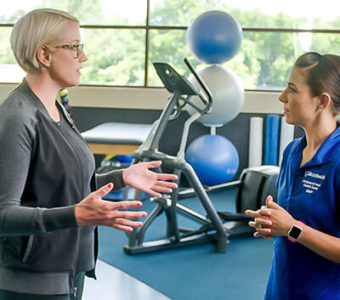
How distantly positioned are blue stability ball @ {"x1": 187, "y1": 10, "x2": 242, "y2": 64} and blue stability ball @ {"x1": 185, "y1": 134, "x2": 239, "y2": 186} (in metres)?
0.92

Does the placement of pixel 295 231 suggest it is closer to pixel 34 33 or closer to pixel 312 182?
pixel 312 182

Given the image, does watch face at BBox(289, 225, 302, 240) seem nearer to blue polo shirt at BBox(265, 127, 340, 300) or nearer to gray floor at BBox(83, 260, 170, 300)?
blue polo shirt at BBox(265, 127, 340, 300)

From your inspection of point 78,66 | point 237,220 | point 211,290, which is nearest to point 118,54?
point 237,220

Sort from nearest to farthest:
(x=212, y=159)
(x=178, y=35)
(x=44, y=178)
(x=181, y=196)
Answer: (x=44, y=178) < (x=181, y=196) < (x=212, y=159) < (x=178, y=35)

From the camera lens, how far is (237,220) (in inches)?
170

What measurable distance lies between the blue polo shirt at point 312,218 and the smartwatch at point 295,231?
0.09m

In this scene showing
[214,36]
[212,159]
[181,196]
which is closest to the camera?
[181,196]

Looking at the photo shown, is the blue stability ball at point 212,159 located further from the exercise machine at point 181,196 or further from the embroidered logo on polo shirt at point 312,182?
the embroidered logo on polo shirt at point 312,182

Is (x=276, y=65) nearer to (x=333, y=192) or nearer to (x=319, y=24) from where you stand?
(x=319, y=24)

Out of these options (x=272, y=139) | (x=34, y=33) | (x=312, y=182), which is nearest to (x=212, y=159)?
(x=272, y=139)

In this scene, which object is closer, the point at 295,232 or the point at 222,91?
the point at 295,232

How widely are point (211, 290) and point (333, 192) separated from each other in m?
1.89

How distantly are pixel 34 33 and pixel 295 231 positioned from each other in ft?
3.07

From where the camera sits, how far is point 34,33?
142cm
